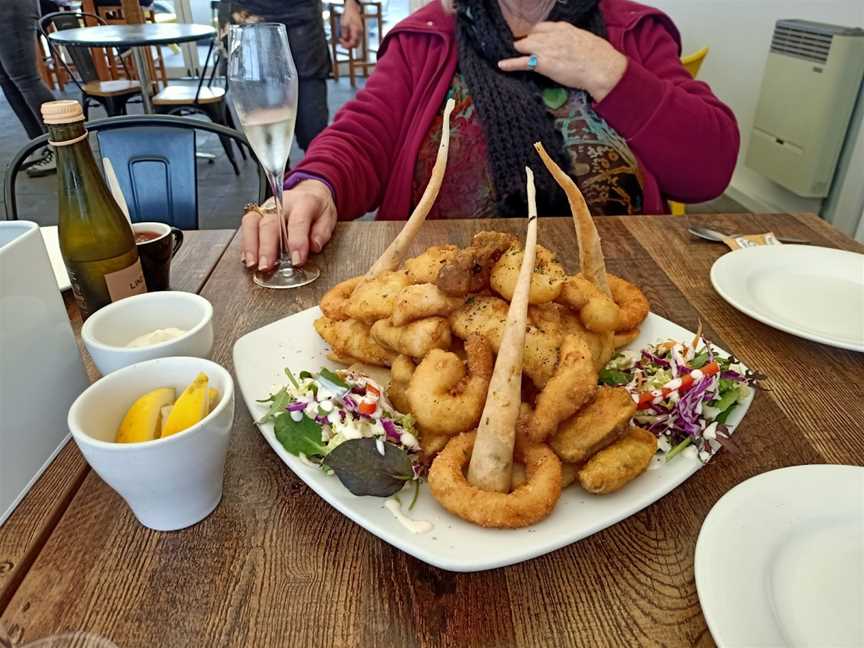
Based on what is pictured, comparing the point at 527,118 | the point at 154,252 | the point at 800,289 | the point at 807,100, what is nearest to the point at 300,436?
the point at 154,252

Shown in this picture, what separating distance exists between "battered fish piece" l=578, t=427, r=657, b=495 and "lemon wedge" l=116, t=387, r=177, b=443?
43cm

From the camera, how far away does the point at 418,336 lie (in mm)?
715

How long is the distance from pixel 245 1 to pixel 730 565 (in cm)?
362

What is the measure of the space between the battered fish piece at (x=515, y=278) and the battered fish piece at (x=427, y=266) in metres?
0.08

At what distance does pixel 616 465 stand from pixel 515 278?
24cm

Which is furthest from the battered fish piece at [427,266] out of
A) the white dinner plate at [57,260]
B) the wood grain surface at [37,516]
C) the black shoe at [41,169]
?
the black shoe at [41,169]

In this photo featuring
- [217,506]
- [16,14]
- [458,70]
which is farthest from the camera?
[16,14]

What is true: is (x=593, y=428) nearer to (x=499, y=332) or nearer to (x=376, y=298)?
(x=499, y=332)

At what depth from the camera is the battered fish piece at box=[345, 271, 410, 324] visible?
0.79 meters

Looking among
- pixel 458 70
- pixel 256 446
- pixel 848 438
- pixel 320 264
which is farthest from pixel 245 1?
pixel 848 438

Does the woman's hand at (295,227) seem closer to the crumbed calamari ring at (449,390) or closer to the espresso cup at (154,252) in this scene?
the espresso cup at (154,252)

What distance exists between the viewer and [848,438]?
0.77 meters

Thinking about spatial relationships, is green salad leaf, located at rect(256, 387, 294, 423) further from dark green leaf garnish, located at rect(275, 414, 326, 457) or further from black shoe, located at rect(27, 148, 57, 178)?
black shoe, located at rect(27, 148, 57, 178)

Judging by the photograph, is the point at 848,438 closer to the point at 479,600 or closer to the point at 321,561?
the point at 479,600
